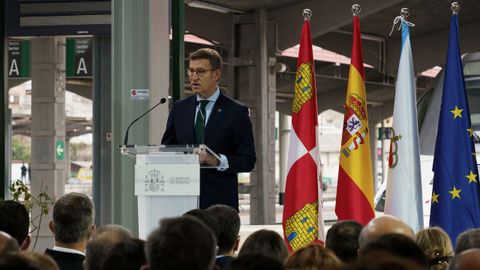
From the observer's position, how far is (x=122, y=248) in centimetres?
379

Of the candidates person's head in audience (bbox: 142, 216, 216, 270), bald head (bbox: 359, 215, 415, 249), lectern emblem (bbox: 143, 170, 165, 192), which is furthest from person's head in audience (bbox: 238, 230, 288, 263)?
lectern emblem (bbox: 143, 170, 165, 192)

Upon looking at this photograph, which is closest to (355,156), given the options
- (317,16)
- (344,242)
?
(344,242)

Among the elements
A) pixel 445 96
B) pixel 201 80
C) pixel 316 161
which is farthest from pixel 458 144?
pixel 201 80

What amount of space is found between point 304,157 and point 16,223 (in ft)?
10.3

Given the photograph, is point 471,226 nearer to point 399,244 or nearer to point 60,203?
point 60,203

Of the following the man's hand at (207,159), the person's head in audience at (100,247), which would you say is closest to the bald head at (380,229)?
the person's head in audience at (100,247)

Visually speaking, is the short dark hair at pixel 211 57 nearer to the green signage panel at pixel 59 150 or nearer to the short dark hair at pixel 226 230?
the short dark hair at pixel 226 230

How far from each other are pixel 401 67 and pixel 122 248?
4.38 m

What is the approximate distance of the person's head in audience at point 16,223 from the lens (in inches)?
201

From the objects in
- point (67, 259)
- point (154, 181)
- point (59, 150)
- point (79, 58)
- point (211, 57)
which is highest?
point (79, 58)

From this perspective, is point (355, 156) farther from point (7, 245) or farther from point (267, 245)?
point (7, 245)

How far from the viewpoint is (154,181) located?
604cm

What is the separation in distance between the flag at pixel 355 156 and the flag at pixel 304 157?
0.19m

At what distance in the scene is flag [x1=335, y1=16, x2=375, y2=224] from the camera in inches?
304
